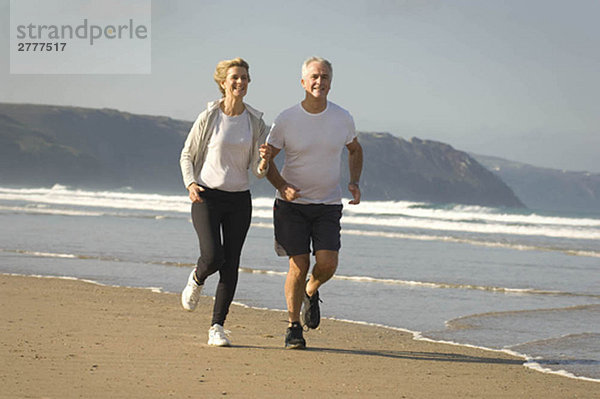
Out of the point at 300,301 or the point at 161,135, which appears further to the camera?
the point at 161,135

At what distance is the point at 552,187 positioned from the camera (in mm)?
124000

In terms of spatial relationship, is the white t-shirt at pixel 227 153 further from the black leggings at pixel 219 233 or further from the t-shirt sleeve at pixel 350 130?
the t-shirt sleeve at pixel 350 130

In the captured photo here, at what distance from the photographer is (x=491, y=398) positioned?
15.0 ft

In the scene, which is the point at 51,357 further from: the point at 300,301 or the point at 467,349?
the point at 467,349

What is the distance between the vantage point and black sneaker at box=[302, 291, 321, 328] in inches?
233

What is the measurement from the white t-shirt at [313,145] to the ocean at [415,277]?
164 centimetres

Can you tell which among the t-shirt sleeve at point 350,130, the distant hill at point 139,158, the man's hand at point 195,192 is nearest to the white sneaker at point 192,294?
the man's hand at point 195,192

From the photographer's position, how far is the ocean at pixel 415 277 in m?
6.93

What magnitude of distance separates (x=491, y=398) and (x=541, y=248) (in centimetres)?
1348

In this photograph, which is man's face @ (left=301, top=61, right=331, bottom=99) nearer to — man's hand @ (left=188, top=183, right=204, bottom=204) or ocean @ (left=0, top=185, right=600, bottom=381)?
man's hand @ (left=188, top=183, right=204, bottom=204)

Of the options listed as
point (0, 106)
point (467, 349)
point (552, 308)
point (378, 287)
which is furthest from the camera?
point (0, 106)

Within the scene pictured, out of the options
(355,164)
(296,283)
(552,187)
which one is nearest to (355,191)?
(355,164)

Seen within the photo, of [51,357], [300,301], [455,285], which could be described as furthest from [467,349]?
[455,285]

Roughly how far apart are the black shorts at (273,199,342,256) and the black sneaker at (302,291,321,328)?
422 mm
